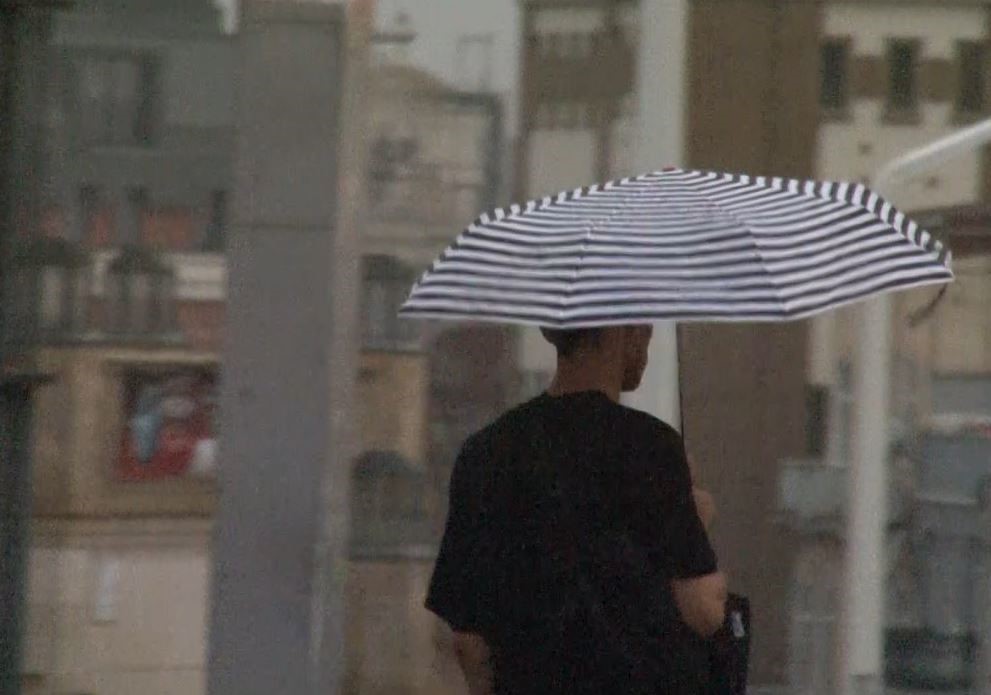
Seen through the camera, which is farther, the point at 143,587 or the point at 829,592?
the point at 829,592

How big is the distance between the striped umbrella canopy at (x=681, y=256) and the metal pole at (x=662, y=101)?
3521 mm

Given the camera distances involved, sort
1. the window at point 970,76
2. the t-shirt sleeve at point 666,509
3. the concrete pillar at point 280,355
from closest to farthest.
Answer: the t-shirt sleeve at point 666,509 < the concrete pillar at point 280,355 < the window at point 970,76

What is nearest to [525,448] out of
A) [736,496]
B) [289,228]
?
[289,228]

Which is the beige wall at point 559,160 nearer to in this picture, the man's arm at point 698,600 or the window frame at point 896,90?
the window frame at point 896,90

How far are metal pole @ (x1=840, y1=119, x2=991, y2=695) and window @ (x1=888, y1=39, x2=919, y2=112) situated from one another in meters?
0.59

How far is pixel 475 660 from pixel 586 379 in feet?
1.59

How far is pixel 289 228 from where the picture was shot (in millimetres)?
5926

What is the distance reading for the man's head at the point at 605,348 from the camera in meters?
3.00

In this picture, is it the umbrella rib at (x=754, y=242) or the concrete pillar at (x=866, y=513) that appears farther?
the concrete pillar at (x=866, y=513)

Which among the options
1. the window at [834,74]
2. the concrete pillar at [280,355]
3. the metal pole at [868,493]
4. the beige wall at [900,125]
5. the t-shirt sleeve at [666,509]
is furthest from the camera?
the window at [834,74]

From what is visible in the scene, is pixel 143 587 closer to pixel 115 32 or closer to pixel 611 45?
pixel 115 32

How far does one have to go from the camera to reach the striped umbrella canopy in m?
2.90

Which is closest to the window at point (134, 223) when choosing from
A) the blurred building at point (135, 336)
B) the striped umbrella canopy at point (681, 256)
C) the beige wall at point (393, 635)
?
the blurred building at point (135, 336)

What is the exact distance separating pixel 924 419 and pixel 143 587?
280 cm
